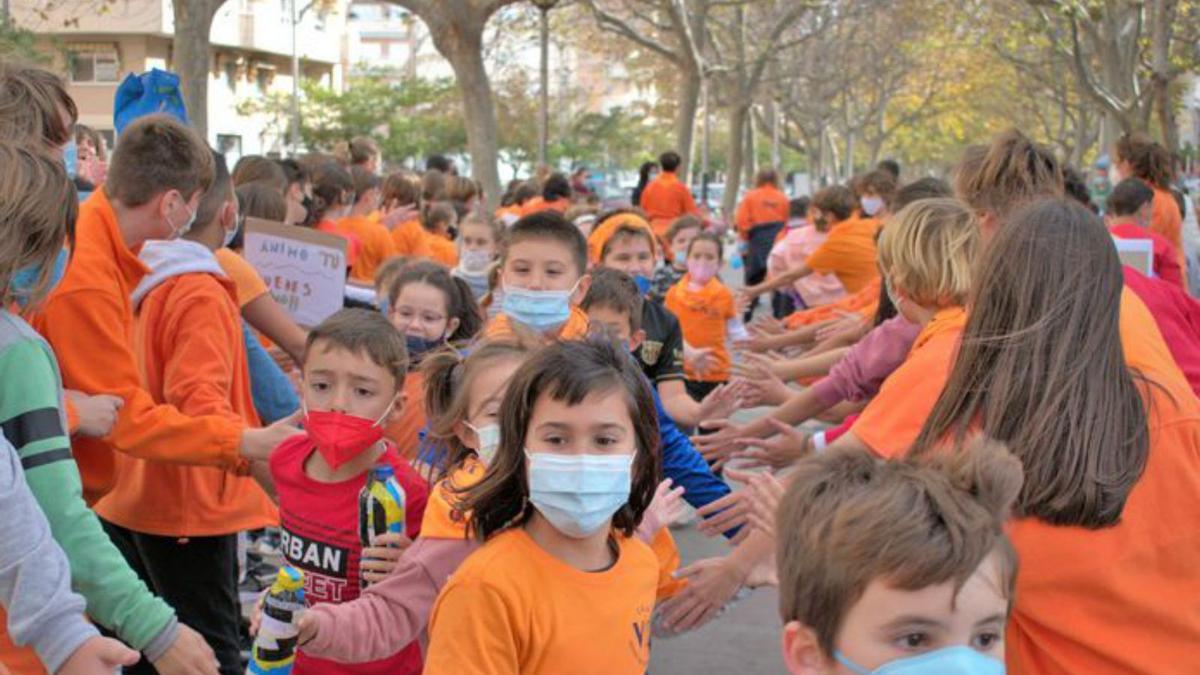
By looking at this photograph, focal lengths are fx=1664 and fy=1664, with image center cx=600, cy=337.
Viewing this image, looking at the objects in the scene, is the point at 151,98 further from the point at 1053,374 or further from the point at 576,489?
the point at 1053,374

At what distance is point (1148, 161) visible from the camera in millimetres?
11375

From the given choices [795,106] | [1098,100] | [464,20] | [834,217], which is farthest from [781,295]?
[795,106]

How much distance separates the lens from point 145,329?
524cm

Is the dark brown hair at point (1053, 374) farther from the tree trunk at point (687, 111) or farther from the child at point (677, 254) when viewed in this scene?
the tree trunk at point (687, 111)

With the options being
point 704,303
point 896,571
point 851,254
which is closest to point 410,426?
point 896,571

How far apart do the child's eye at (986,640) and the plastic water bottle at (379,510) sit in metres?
1.93

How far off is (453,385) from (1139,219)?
22.3 ft

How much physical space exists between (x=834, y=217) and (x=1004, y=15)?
75.7 feet

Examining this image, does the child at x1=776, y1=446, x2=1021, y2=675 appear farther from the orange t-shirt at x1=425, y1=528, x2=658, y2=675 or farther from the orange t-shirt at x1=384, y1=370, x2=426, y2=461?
the orange t-shirt at x1=384, y1=370, x2=426, y2=461

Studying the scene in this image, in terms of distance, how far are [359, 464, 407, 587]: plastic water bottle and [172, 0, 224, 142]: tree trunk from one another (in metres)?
10.4

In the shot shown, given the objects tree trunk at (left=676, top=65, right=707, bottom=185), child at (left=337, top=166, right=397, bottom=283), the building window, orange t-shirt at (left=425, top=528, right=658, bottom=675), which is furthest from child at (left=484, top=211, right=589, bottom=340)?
the building window

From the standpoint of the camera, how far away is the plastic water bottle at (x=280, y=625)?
3.60 metres

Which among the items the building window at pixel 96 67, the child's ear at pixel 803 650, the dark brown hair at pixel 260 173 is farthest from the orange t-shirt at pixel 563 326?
the building window at pixel 96 67

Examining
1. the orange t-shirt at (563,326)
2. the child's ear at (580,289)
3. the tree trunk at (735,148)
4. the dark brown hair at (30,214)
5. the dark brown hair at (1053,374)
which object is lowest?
the tree trunk at (735,148)
